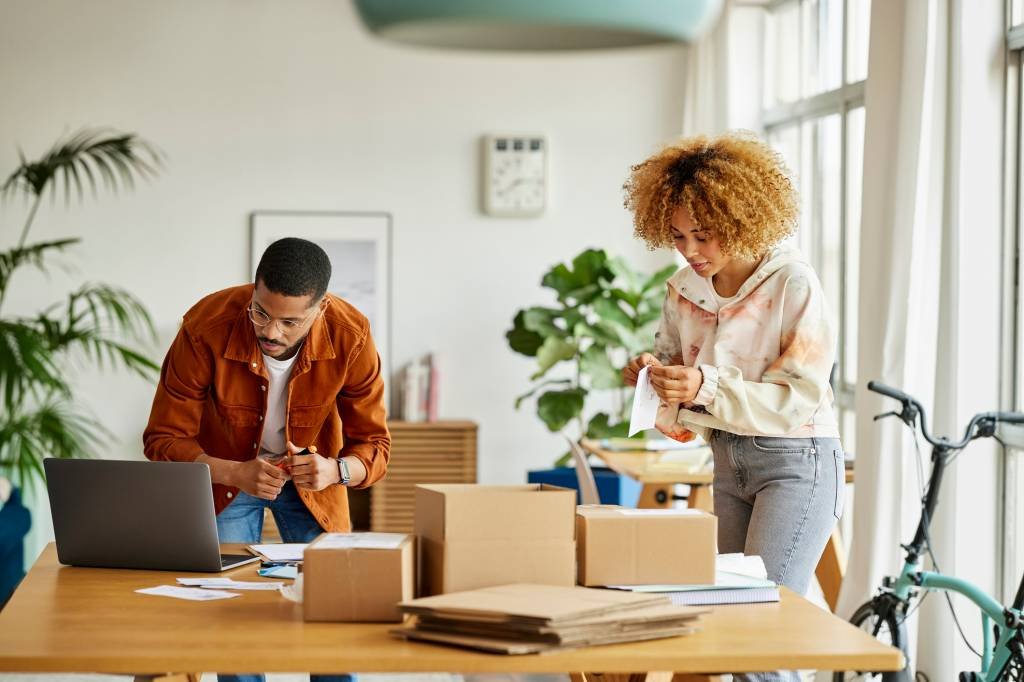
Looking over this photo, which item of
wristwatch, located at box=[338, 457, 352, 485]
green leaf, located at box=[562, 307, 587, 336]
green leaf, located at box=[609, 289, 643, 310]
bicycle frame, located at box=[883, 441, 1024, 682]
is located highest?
green leaf, located at box=[609, 289, 643, 310]

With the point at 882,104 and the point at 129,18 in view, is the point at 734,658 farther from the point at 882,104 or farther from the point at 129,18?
the point at 129,18

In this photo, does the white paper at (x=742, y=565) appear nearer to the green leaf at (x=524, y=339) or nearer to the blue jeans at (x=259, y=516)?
the blue jeans at (x=259, y=516)

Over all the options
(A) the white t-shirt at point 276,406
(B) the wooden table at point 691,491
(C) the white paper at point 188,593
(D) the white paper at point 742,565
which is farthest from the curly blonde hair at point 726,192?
(B) the wooden table at point 691,491

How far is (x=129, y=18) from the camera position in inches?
249

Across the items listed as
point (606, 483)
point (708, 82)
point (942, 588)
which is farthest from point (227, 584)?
point (708, 82)

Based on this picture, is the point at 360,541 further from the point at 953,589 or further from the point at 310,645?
the point at 953,589

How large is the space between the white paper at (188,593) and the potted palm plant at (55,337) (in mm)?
2911

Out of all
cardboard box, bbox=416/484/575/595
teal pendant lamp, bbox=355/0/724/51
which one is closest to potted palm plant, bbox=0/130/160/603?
cardboard box, bbox=416/484/575/595

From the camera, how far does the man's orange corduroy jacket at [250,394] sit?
2652mm

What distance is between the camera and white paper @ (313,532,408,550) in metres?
1.94

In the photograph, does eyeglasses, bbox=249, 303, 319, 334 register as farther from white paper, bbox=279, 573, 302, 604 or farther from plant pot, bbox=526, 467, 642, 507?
plant pot, bbox=526, 467, 642, 507

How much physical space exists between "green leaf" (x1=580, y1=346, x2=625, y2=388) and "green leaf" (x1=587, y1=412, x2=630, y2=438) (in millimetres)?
218

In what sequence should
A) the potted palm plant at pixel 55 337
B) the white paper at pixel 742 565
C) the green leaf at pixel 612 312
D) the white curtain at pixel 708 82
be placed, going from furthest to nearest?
1. the white curtain at pixel 708 82
2. the green leaf at pixel 612 312
3. the potted palm plant at pixel 55 337
4. the white paper at pixel 742 565

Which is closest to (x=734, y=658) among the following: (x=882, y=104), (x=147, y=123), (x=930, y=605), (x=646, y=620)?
(x=646, y=620)
